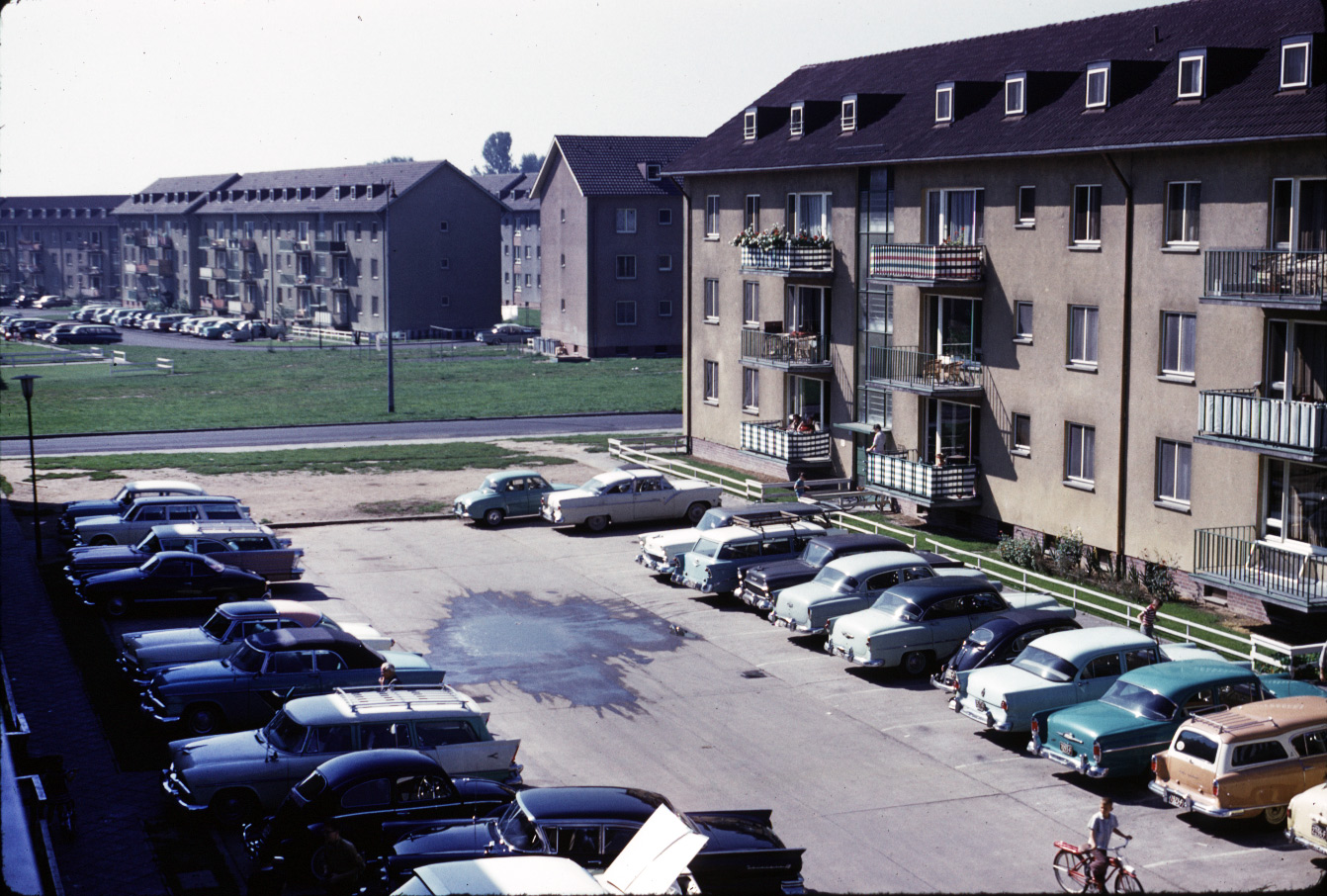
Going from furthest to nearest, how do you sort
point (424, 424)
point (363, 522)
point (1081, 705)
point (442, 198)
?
point (442, 198) < point (424, 424) < point (363, 522) < point (1081, 705)

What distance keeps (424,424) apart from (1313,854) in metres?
44.3

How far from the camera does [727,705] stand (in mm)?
21953

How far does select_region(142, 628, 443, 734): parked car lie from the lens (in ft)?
64.6

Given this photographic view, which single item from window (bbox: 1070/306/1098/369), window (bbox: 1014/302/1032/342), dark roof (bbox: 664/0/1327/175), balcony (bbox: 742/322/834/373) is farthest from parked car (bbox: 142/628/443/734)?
balcony (bbox: 742/322/834/373)

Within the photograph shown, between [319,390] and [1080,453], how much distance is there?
46.2 meters

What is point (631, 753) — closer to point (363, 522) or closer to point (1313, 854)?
point (1313, 854)

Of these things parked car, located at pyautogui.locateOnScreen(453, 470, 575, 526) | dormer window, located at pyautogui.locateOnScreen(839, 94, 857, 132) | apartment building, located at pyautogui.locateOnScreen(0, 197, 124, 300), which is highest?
apartment building, located at pyautogui.locateOnScreen(0, 197, 124, 300)

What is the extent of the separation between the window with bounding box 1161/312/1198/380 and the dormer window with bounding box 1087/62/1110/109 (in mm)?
5330

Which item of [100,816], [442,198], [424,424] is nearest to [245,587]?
[100,816]

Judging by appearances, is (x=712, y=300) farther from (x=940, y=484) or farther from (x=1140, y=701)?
(x=1140, y=701)

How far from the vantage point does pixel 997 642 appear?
2173cm

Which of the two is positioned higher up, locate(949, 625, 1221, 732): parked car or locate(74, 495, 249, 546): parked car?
locate(74, 495, 249, 546): parked car

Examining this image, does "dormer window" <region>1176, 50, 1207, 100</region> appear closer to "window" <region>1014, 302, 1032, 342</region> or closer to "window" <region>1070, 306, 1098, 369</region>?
"window" <region>1070, 306, 1098, 369</region>

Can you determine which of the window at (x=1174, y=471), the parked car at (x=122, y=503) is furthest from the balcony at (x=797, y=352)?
the parked car at (x=122, y=503)
